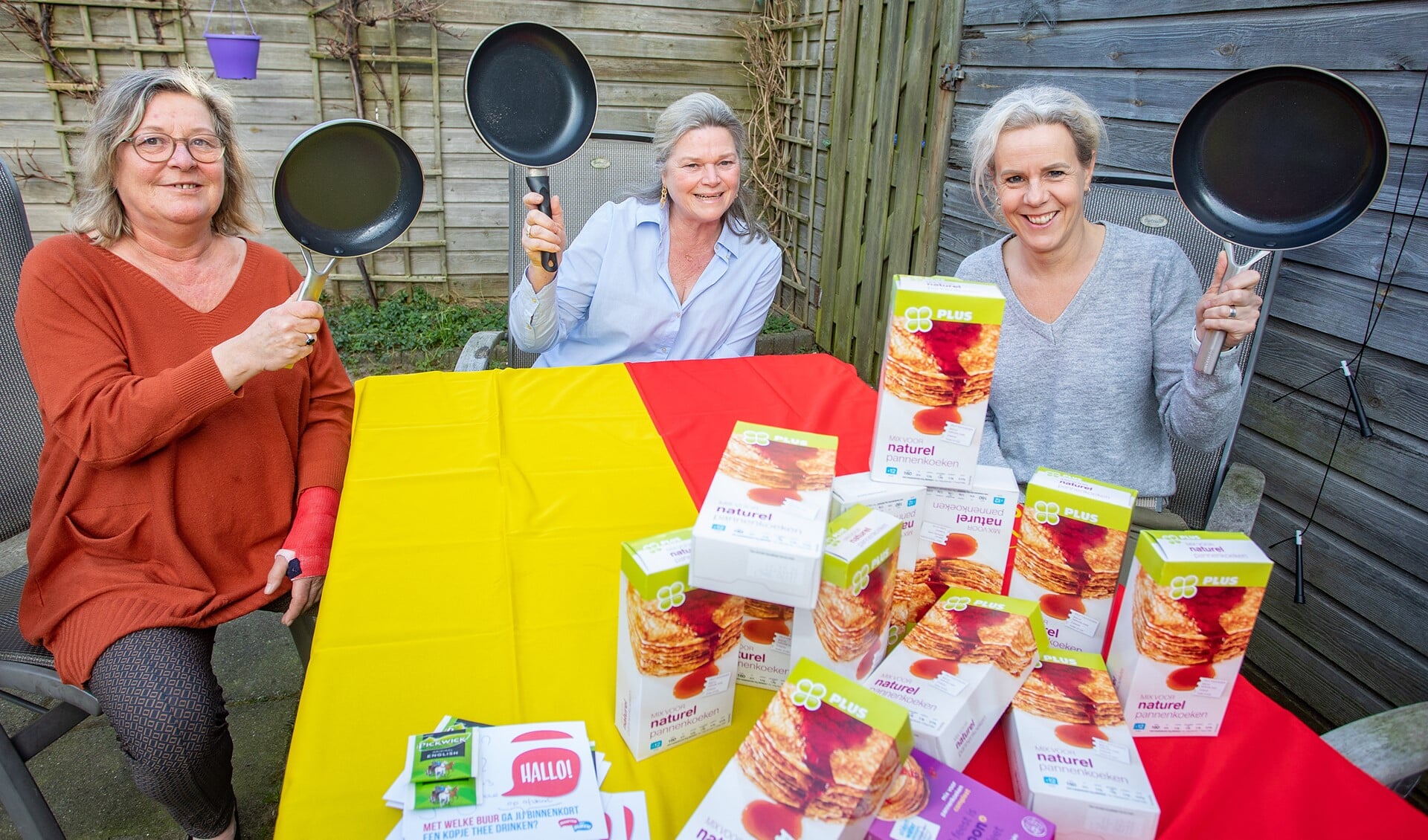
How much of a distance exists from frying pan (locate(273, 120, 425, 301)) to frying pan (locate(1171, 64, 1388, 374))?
1.28 metres

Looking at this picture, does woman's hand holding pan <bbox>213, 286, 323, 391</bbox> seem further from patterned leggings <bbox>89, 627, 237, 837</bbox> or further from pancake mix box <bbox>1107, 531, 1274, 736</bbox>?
pancake mix box <bbox>1107, 531, 1274, 736</bbox>

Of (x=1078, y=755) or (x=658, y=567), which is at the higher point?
(x=658, y=567)

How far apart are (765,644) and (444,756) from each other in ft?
1.15

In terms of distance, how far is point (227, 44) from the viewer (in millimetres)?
3883

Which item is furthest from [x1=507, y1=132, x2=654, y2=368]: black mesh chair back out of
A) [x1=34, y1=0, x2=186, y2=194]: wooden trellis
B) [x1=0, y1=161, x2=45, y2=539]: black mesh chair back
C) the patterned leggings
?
[x1=34, y1=0, x2=186, y2=194]: wooden trellis

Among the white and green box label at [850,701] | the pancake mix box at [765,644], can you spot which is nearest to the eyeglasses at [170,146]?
the pancake mix box at [765,644]

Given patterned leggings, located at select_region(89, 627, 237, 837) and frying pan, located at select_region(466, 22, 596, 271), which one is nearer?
patterned leggings, located at select_region(89, 627, 237, 837)

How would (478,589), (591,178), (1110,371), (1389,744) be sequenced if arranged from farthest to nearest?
(591,178), (1110,371), (478,589), (1389,744)

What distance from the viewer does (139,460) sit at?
1.45 metres

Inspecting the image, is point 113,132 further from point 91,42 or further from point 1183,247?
point 91,42

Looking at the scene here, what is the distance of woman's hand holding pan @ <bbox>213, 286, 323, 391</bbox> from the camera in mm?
1313

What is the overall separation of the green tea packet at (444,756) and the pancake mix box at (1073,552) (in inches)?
26.3

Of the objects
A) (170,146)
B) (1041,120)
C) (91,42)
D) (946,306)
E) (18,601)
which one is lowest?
(18,601)

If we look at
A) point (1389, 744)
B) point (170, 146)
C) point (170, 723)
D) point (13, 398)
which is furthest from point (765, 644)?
point (13, 398)
